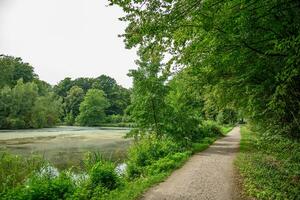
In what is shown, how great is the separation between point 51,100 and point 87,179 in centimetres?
5983

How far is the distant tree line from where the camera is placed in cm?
5490

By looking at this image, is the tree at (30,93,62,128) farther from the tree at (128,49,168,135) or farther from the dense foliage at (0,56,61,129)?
the tree at (128,49,168,135)

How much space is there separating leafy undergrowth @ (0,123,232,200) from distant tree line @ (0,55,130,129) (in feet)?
154

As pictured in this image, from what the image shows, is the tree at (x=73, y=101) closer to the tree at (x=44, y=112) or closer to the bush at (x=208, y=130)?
the tree at (x=44, y=112)

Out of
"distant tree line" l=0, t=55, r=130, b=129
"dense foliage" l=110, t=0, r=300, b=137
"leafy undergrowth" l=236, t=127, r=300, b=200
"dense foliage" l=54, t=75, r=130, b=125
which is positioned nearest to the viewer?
"dense foliage" l=110, t=0, r=300, b=137

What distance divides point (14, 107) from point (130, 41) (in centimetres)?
5453

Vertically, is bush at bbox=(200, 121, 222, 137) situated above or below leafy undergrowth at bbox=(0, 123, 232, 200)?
above

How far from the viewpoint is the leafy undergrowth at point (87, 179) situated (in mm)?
7398

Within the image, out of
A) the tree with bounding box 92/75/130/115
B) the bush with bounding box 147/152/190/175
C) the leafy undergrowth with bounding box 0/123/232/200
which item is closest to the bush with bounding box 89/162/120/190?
the leafy undergrowth with bounding box 0/123/232/200

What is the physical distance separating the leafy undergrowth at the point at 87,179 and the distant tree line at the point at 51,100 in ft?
154

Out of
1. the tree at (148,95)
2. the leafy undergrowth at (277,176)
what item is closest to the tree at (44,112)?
the tree at (148,95)

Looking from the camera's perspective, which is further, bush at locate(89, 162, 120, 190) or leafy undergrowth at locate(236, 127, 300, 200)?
bush at locate(89, 162, 120, 190)

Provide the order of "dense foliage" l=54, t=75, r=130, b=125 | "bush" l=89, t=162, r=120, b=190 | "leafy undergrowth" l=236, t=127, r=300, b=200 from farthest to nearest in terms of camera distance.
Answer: "dense foliage" l=54, t=75, r=130, b=125 < "bush" l=89, t=162, r=120, b=190 < "leafy undergrowth" l=236, t=127, r=300, b=200

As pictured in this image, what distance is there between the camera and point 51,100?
65.6m
